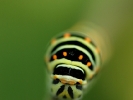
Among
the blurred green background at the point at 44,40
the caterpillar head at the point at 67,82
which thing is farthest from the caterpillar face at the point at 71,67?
the blurred green background at the point at 44,40

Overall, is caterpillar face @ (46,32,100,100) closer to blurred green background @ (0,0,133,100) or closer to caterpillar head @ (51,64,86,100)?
caterpillar head @ (51,64,86,100)

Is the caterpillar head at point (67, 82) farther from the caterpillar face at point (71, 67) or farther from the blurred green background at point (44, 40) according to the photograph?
the blurred green background at point (44, 40)

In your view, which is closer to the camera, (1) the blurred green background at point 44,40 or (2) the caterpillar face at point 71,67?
(2) the caterpillar face at point 71,67

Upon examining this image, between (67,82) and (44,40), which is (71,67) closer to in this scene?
(67,82)

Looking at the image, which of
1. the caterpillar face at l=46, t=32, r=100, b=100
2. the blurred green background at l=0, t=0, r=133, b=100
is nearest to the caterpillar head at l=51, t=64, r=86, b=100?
the caterpillar face at l=46, t=32, r=100, b=100

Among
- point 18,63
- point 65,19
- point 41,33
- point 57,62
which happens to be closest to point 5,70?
point 18,63

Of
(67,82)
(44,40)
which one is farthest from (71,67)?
(44,40)
